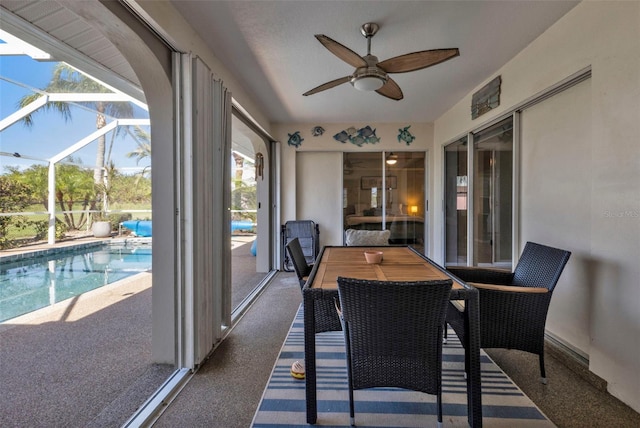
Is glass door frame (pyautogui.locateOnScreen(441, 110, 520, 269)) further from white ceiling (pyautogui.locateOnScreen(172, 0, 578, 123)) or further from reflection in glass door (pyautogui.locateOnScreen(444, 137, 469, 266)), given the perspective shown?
white ceiling (pyautogui.locateOnScreen(172, 0, 578, 123))

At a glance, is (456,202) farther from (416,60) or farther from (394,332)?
(394,332)

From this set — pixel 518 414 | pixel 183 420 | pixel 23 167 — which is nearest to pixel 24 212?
pixel 23 167

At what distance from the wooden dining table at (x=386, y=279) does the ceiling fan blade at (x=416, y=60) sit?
57.8 inches

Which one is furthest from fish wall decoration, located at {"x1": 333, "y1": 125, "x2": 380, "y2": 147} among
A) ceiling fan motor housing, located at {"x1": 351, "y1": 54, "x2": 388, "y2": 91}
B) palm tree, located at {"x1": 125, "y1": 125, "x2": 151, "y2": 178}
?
palm tree, located at {"x1": 125, "y1": 125, "x2": 151, "y2": 178}

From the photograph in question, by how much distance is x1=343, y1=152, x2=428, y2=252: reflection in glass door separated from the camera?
210 inches

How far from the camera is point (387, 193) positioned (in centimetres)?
537

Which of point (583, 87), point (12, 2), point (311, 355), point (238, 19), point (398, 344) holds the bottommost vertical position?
point (311, 355)

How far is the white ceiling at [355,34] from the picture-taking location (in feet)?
6.55

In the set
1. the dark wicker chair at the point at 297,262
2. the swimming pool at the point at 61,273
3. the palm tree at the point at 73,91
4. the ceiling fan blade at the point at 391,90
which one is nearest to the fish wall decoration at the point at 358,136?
the ceiling fan blade at the point at 391,90

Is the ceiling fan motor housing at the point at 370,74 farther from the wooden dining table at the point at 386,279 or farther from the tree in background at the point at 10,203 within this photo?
the tree in background at the point at 10,203

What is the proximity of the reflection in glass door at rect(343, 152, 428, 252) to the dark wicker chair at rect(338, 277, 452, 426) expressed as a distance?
4.01 metres

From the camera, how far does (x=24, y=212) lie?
6.42m

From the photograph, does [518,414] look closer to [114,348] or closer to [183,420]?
[183,420]

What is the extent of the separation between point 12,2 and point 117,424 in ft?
8.04
